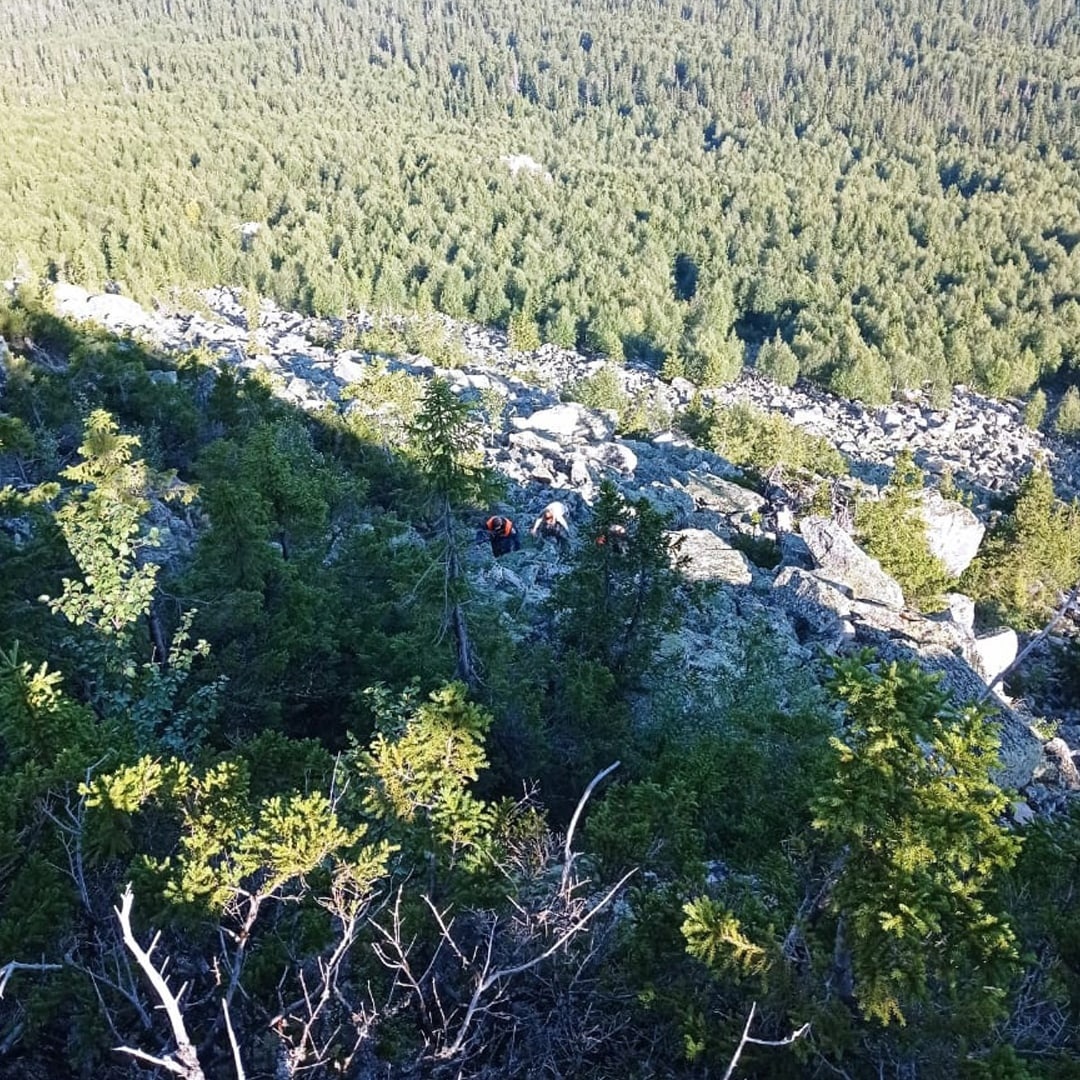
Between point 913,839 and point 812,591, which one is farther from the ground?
point 913,839

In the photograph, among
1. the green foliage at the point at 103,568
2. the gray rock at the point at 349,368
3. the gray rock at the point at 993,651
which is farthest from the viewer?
the gray rock at the point at 349,368

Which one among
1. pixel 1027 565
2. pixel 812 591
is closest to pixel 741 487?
pixel 1027 565

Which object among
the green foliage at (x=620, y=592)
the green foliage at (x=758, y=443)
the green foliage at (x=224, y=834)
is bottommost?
the green foliage at (x=758, y=443)

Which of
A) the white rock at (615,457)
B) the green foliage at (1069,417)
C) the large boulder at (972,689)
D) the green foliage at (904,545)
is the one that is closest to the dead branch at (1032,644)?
the large boulder at (972,689)

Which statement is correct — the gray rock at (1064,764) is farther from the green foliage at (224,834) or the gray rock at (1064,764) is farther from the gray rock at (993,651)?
the green foliage at (224,834)

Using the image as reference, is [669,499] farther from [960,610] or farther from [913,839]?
[913,839]
